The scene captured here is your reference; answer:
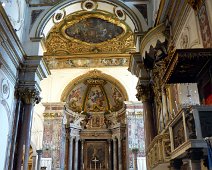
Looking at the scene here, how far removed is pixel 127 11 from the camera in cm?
1048

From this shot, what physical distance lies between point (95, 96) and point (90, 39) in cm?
397

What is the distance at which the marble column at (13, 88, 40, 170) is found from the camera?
8797 mm

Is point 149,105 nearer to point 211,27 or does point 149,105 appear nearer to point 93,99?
point 211,27

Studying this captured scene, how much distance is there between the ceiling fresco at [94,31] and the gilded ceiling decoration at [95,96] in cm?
219

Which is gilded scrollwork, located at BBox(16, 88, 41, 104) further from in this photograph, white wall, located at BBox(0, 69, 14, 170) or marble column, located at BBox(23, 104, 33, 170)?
white wall, located at BBox(0, 69, 14, 170)

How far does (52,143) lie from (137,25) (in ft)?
26.0

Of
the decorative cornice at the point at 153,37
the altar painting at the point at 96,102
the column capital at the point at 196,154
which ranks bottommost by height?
the column capital at the point at 196,154

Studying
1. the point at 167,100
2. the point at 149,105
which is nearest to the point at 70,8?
the point at 149,105

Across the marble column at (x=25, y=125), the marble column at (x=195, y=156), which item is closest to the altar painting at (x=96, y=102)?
the marble column at (x=25, y=125)

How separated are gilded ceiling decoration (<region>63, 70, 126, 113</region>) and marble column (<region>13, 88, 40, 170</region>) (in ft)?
23.3

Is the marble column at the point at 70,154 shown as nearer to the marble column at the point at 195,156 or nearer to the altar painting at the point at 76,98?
the altar painting at the point at 76,98

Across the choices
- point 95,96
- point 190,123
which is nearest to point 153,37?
point 190,123

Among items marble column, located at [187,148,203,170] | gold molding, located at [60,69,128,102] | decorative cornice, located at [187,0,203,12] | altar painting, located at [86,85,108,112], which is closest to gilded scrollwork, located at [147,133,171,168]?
marble column, located at [187,148,203,170]

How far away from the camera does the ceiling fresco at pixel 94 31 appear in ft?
48.5
